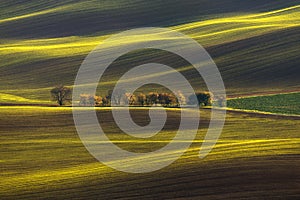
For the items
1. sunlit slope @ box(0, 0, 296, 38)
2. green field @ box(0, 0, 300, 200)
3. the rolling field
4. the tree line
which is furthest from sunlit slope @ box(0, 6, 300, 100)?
the rolling field

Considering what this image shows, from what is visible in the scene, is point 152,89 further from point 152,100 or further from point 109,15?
point 109,15

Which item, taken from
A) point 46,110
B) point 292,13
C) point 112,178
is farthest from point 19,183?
point 292,13

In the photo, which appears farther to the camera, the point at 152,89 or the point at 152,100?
the point at 152,89

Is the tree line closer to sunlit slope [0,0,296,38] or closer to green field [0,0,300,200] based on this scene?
green field [0,0,300,200]

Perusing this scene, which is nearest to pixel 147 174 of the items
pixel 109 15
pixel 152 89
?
pixel 152 89

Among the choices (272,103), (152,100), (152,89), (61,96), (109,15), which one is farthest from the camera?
(109,15)

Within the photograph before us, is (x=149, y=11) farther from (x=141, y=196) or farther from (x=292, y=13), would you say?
(x=141, y=196)

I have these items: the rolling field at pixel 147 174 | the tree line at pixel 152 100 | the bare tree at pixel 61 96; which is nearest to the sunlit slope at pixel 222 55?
the bare tree at pixel 61 96
